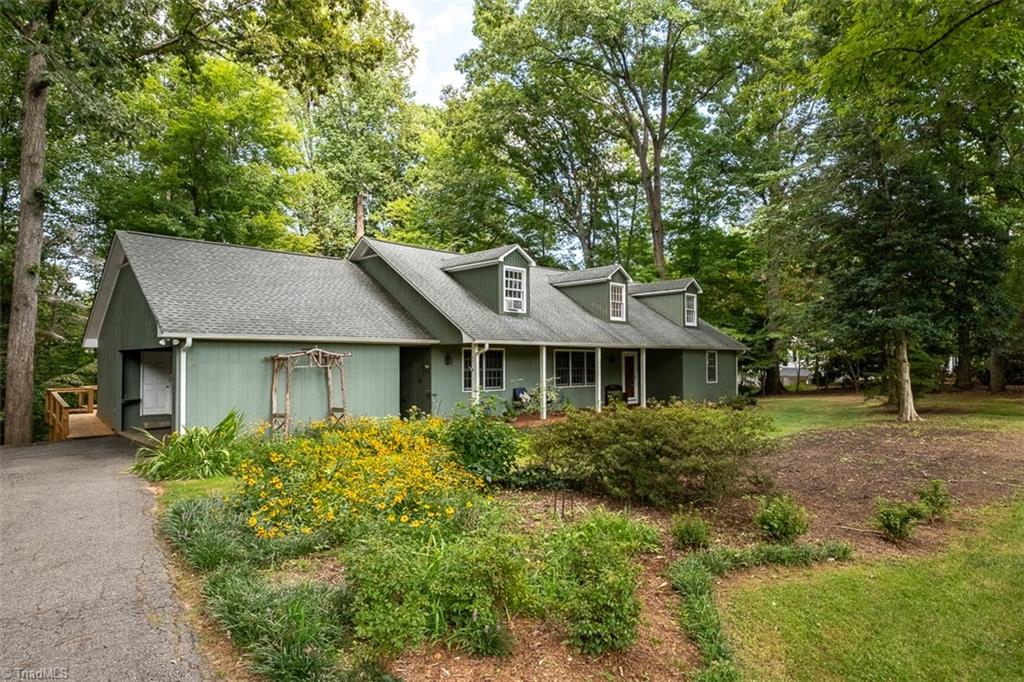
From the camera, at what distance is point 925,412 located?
16578 mm

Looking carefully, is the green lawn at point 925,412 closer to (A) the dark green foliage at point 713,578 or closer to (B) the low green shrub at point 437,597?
(A) the dark green foliage at point 713,578

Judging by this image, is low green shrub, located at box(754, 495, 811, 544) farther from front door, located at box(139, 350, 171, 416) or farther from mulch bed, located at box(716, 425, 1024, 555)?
front door, located at box(139, 350, 171, 416)

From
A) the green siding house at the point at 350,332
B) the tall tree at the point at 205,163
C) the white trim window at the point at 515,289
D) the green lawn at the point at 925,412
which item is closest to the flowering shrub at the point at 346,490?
the green siding house at the point at 350,332

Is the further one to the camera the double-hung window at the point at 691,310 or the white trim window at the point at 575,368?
the double-hung window at the point at 691,310

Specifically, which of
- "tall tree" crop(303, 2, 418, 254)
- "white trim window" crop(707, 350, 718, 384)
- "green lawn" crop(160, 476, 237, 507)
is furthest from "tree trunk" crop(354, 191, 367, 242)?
"green lawn" crop(160, 476, 237, 507)

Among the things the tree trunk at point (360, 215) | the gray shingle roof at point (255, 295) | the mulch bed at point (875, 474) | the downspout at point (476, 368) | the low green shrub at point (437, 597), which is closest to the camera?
the low green shrub at point (437, 597)

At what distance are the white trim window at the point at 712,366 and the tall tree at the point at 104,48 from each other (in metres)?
16.6

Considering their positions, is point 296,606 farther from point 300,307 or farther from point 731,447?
point 300,307

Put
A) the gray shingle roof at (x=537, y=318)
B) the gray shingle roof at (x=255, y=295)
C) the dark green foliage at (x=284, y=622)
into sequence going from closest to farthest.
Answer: the dark green foliage at (x=284, y=622), the gray shingle roof at (x=255, y=295), the gray shingle roof at (x=537, y=318)

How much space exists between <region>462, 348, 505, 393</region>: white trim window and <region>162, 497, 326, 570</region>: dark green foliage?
9.67 meters

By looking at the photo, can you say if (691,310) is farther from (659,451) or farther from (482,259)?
(659,451)

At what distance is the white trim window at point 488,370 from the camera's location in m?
15.3

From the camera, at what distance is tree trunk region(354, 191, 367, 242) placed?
27797 mm
